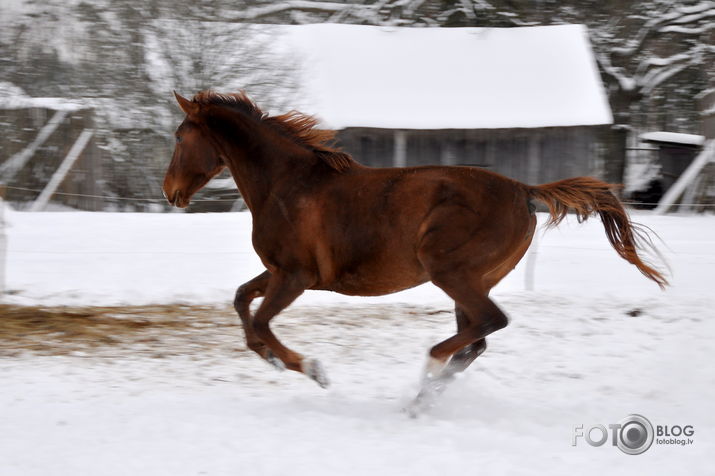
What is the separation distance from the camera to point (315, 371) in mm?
4418

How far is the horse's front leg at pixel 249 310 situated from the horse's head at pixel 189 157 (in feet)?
2.30

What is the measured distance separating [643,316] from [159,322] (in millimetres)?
4264

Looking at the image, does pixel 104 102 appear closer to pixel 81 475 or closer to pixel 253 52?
pixel 253 52

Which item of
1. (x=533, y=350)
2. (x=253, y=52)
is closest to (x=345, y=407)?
(x=533, y=350)

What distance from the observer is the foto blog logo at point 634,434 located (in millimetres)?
3742

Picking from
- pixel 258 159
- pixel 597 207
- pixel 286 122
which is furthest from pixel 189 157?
pixel 597 207

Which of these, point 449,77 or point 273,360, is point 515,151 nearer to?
point 449,77

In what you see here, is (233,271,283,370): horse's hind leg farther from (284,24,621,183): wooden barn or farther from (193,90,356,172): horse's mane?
(284,24,621,183): wooden barn

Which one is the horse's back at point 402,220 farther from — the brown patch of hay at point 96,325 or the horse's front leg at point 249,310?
the brown patch of hay at point 96,325

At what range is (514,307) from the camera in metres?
6.91

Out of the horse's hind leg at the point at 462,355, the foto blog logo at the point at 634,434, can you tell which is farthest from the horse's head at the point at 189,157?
the foto blog logo at the point at 634,434

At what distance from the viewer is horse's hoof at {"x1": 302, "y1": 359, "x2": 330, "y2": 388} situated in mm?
4414

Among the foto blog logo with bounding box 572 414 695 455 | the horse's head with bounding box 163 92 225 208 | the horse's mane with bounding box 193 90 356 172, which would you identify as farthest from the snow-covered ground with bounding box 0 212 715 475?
the horse's mane with bounding box 193 90 356 172

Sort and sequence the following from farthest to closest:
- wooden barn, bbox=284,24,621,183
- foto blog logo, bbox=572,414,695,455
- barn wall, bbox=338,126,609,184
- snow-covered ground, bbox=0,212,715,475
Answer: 1. barn wall, bbox=338,126,609,184
2. wooden barn, bbox=284,24,621,183
3. foto blog logo, bbox=572,414,695,455
4. snow-covered ground, bbox=0,212,715,475
